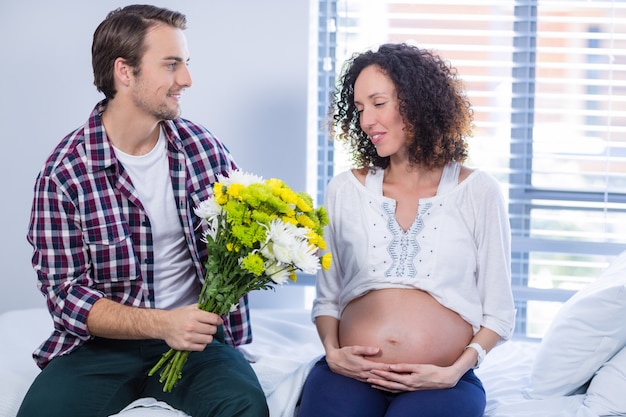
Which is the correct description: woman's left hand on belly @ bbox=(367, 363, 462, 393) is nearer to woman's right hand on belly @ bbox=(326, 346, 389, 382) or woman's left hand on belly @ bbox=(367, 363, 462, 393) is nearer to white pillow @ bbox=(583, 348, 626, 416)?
woman's right hand on belly @ bbox=(326, 346, 389, 382)

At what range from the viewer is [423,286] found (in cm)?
204

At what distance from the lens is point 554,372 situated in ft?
7.00

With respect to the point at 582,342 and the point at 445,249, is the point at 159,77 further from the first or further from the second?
the point at 582,342

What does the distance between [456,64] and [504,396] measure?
145 centimetres

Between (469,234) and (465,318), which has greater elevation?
(469,234)

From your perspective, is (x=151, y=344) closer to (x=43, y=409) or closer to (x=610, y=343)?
(x=43, y=409)

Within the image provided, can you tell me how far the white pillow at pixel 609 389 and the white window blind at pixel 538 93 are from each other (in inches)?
40.5

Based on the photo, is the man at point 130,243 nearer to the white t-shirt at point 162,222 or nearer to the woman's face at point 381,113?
the white t-shirt at point 162,222

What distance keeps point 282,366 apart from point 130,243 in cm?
58

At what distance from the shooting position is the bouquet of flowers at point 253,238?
1.74 metres

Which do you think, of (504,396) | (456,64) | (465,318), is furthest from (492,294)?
(456,64)

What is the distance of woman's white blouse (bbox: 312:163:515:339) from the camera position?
6.74 feet

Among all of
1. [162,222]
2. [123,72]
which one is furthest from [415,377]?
[123,72]

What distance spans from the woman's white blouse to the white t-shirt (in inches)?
16.3
